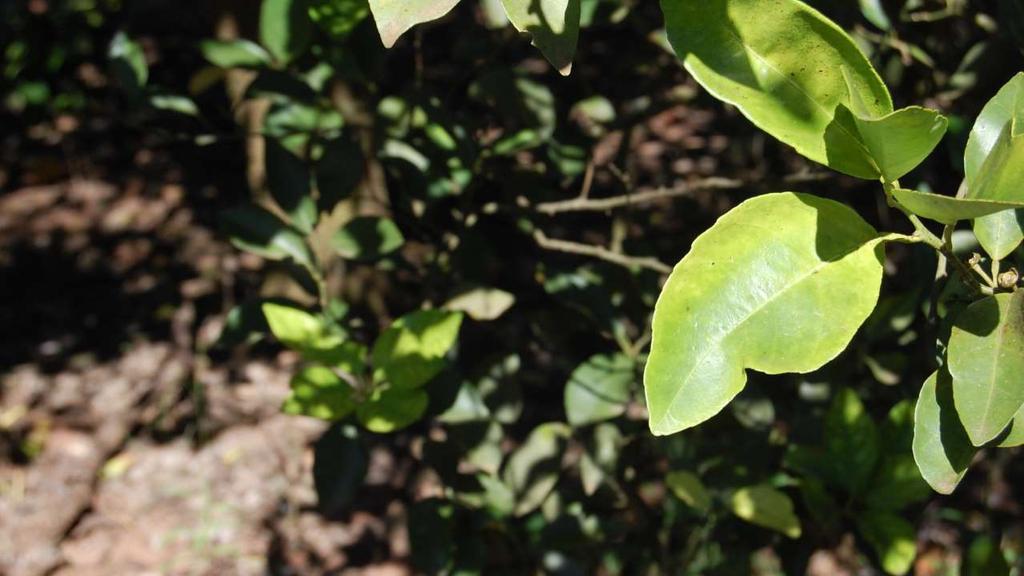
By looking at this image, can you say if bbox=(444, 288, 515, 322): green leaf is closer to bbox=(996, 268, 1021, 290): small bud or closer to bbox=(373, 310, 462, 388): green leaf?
bbox=(373, 310, 462, 388): green leaf

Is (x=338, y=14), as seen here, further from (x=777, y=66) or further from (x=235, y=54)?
(x=777, y=66)

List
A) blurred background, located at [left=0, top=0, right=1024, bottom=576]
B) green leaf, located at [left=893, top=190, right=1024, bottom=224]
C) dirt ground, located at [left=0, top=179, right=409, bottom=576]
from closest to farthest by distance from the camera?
green leaf, located at [left=893, top=190, right=1024, bottom=224], blurred background, located at [left=0, top=0, right=1024, bottom=576], dirt ground, located at [left=0, top=179, right=409, bottom=576]

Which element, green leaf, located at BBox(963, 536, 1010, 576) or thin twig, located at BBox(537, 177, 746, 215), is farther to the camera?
thin twig, located at BBox(537, 177, 746, 215)

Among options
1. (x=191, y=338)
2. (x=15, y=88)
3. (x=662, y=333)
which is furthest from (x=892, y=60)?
(x=15, y=88)

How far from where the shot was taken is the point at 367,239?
1.63 m

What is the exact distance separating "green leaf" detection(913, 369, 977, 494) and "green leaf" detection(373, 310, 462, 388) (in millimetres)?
679

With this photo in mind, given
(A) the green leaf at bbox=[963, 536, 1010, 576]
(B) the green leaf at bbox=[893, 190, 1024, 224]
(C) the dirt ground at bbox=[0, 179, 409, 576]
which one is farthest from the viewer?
(C) the dirt ground at bbox=[0, 179, 409, 576]

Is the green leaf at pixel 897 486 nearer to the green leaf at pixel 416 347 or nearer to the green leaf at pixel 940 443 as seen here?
the green leaf at pixel 940 443

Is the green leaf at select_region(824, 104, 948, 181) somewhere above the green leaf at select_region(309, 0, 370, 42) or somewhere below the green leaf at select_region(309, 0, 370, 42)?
above

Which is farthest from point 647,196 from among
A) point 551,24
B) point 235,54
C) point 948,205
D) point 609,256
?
point 948,205

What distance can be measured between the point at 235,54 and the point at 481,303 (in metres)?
0.56

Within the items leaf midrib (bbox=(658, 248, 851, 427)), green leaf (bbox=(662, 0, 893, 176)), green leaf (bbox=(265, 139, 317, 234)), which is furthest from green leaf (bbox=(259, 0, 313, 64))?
leaf midrib (bbox=(658, 248, 851, 427))

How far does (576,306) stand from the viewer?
65.3 inches

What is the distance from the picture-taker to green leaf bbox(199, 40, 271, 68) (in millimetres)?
1625
